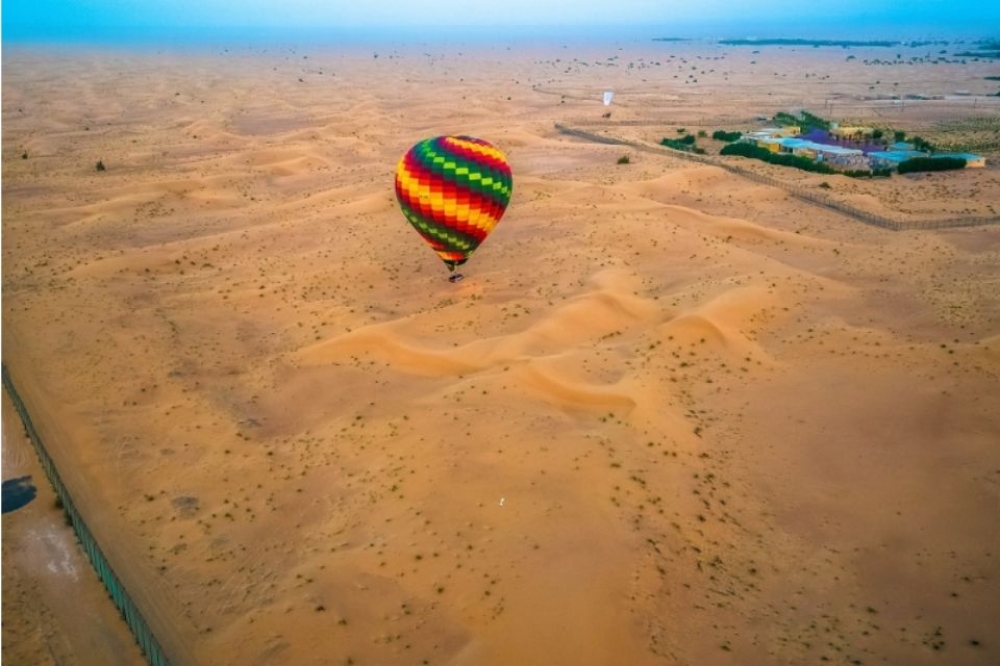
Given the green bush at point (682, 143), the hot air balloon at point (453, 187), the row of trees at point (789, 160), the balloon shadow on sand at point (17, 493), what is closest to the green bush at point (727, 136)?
the green bush at point (682, 143)

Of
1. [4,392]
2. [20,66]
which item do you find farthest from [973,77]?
[20,66]

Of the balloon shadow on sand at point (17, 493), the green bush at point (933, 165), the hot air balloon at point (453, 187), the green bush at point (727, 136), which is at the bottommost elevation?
the balloon shadow on sand at point (17, 493)

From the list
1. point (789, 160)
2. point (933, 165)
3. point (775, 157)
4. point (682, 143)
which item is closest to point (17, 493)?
point (789, 160)

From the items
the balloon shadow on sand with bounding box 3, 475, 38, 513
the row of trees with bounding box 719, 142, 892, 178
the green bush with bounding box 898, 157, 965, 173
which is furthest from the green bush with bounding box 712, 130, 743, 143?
the balloon shadow on sand with bounding box 3, 475, 38, 513

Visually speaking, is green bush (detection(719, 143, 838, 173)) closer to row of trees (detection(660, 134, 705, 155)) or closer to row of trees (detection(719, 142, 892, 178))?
row of trees (detection(719, 142, 892, 178))

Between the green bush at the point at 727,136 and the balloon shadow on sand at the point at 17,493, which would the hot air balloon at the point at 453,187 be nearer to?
the balloon shadow on sand at the point at 17,493

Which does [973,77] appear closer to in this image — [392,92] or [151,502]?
[392,92]
